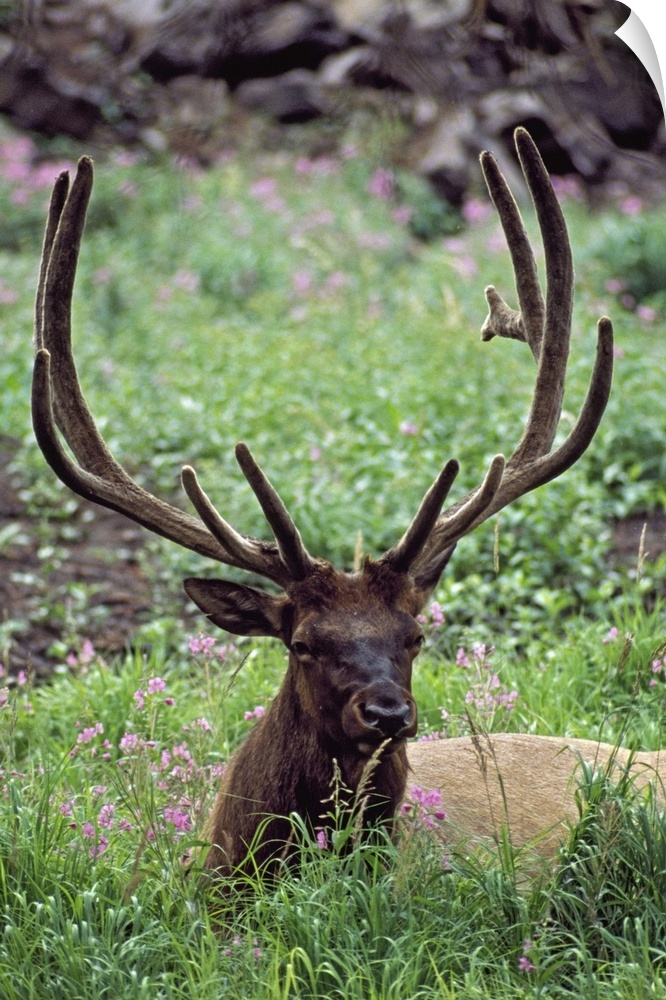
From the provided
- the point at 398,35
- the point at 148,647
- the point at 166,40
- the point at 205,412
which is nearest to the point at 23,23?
the point at 166,40

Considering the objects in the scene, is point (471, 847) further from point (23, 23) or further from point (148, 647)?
point (23, 23)

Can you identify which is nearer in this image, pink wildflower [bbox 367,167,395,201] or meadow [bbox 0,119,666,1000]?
meadow [bbox 0,119,666,1000]

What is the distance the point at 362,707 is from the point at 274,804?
0.42 metres

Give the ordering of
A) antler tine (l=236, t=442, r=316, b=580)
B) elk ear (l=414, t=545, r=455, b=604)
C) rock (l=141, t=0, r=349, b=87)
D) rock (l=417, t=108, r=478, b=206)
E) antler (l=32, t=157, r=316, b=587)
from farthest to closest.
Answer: rock (l=417, t=108, r=478, b=206) < rock (l=141, t=0, r=349, b=87) < elk ear (l=414, t=545, r=455, b=604) < antler (l=32, t=157, r=316, b=587) < antler tine (l=236, t=442, r=316, b=580)

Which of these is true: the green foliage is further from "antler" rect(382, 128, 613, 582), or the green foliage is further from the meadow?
"antler" rect(382, 128, 613, 582)

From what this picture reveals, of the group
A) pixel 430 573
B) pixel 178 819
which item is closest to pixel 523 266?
pixel 430 573

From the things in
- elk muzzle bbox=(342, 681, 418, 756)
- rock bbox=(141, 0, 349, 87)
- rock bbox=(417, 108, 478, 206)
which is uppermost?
rock bbox=(417, 108, 478, 206)

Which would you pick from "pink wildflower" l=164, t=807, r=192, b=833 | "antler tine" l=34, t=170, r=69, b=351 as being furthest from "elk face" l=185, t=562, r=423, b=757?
"antler tine" l=34, t=170, r=69, b=351

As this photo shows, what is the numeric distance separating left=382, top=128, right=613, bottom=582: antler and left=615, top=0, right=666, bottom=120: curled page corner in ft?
3.44

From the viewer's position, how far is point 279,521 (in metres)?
3.05

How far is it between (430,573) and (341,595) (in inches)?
12.1

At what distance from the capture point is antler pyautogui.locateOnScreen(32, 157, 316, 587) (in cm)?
315

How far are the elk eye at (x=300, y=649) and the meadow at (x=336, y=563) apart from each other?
0.23 meters

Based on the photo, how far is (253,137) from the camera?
903 centimetres
